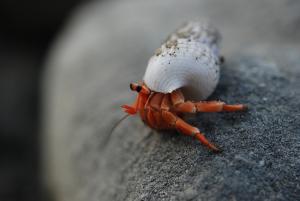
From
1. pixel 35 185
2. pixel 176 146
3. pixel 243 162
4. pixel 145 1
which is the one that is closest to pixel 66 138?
pixel 35 185

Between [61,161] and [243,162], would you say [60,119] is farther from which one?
[243,162]

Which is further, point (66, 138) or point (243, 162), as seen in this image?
point (66, 138)

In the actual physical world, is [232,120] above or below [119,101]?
below

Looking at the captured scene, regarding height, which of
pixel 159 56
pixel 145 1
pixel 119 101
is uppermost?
pixel 145 1

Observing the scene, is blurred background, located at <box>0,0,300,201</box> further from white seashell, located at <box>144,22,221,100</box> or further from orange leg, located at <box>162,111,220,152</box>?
orange leg, located at <box>162,111,220,152</box>

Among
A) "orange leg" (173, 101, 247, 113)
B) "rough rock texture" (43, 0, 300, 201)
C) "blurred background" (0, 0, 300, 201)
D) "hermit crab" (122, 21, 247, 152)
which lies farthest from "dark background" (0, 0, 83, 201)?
"orange leg" (173, 101, 247, 113)

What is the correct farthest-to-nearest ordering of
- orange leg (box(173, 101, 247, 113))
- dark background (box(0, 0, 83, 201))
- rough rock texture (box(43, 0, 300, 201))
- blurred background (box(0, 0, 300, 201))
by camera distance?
1. dark background (box(0, 0, 83, 201))
2. blurred background (box(0, 0, 300, 201))
3. orange leg (box(173, 101, 247, 113))
4. rough rock texture (box(43, 0, 300, 201))
